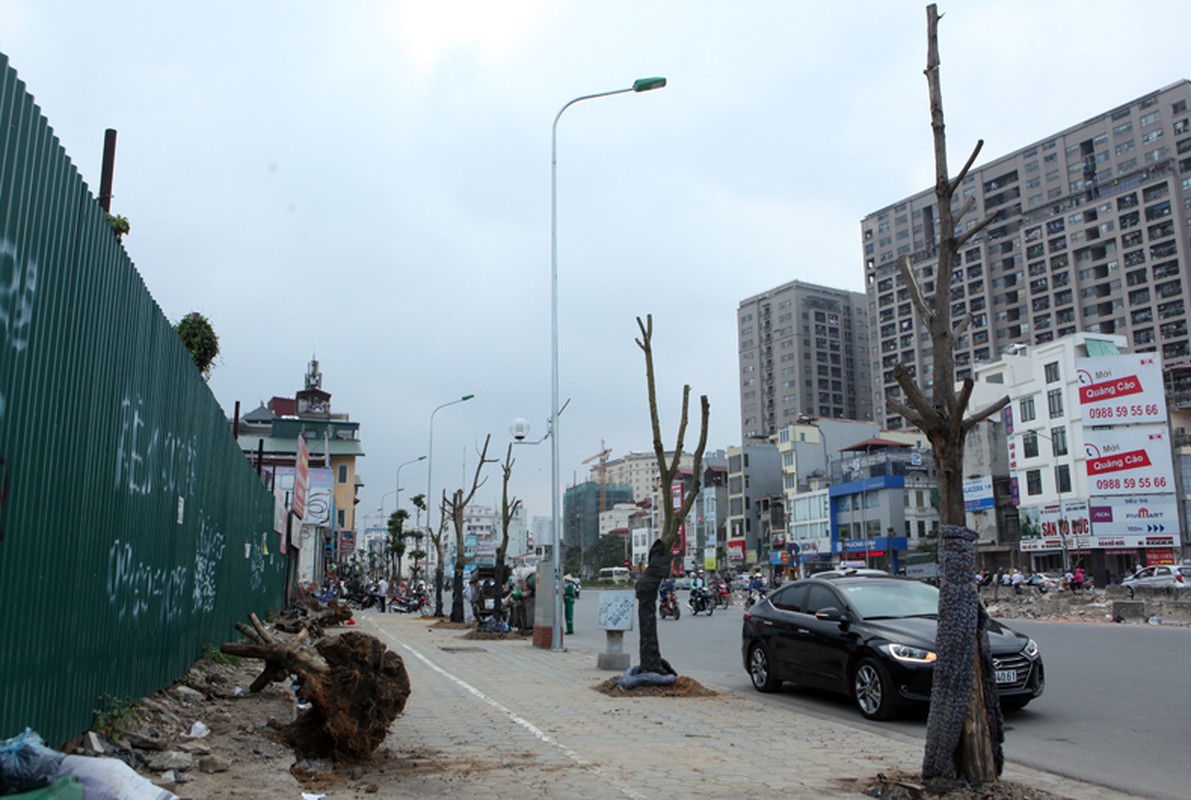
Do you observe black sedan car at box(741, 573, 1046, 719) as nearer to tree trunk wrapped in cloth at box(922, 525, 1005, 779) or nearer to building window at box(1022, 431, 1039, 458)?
tree trunk wrapped in cloth at box(922, 525, 1005, 779)

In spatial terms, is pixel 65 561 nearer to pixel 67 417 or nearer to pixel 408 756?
pixel 67 417

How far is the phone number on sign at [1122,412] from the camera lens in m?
59.0

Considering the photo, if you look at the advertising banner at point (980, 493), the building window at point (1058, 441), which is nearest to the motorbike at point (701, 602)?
the building window at point (1058, 441)

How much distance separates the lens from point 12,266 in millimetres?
4512

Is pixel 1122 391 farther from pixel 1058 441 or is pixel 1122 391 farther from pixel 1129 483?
pixel 1129 483

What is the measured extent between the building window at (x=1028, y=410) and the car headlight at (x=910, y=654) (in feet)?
206

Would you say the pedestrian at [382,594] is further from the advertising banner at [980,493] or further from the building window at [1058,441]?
the advertising banner at [980,493]

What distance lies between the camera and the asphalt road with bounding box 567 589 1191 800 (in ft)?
25.6

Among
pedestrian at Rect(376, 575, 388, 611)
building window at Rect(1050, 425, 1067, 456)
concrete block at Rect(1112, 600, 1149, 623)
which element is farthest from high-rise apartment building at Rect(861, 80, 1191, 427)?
concrete block at Rect(1112, 600, 1149, 623)

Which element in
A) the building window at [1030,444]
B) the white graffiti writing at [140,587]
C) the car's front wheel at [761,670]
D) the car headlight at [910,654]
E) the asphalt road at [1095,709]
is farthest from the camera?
the building window at [1030,444]

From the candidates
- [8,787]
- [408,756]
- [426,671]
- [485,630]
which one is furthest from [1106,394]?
[8,787]

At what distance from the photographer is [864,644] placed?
34.7 feet

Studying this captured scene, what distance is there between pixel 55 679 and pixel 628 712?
22.1ft

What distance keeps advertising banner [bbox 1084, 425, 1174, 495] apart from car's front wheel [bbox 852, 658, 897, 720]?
188 ft
